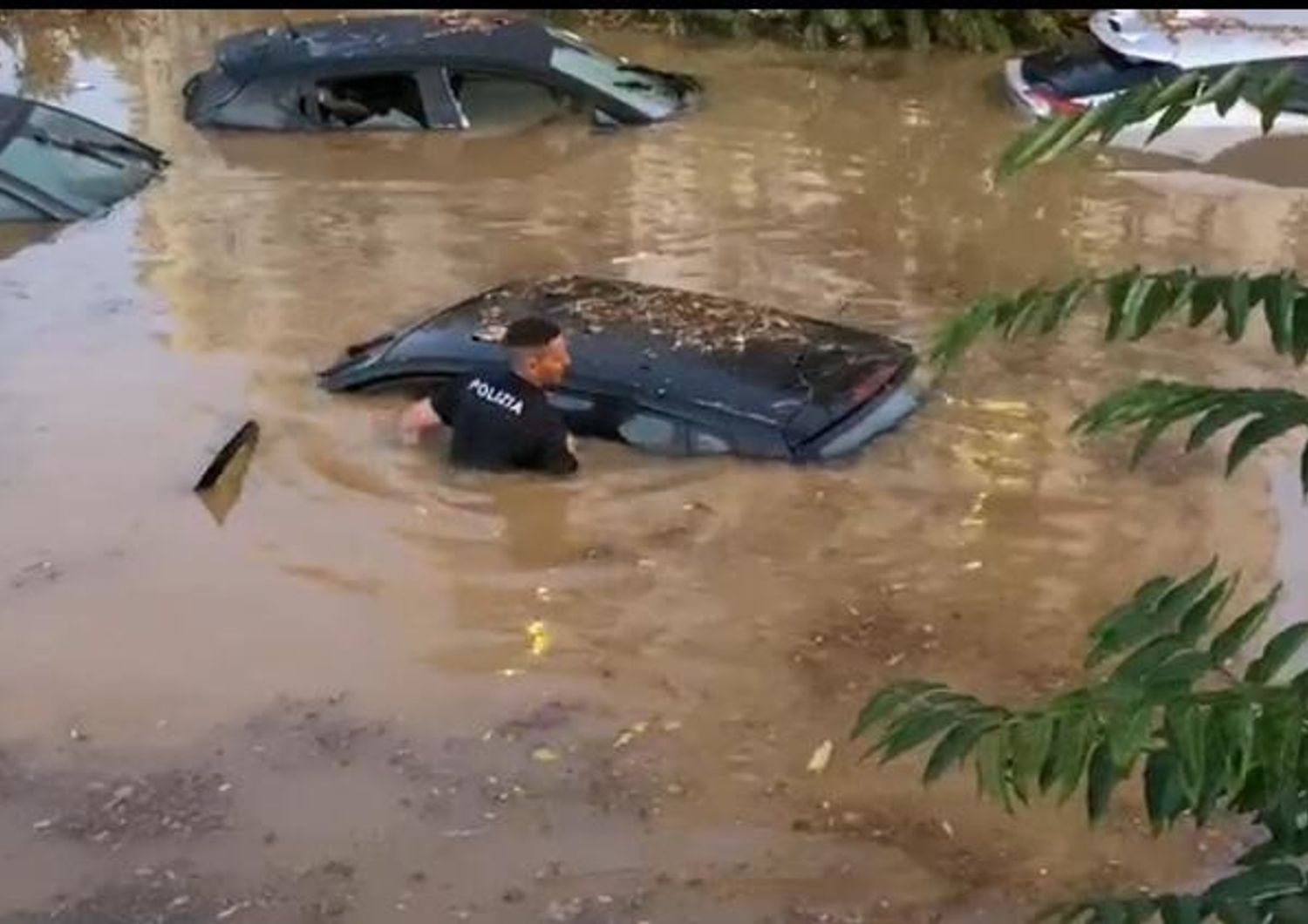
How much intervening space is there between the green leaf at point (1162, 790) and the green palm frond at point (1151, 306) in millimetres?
423

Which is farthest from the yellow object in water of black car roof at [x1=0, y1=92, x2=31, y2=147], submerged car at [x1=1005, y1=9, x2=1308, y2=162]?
submerged car at [x1=1005, y1=9, x2=1308, y2=162]

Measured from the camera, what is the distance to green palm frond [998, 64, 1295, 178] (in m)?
1.97

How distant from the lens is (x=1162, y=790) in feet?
6.41

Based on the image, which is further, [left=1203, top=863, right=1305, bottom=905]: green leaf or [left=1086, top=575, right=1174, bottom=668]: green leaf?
[left=1086, top=575, right=1174, bottom=668]: green leaf

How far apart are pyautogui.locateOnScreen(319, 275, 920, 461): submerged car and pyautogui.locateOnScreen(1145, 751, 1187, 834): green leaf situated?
229 inches

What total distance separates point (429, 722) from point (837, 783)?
134 centimetres

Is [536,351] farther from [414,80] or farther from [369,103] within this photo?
[369,103]

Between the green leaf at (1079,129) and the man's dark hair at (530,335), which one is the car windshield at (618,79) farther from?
the green leaf at (1079,129)

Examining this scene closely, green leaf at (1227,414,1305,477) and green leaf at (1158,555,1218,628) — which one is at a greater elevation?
green leaf at (1227,414,1305,477)

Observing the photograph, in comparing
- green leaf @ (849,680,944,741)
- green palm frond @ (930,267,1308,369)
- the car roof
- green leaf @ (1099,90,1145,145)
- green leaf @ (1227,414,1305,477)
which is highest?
green leaf @ (1099,90,1145,145)

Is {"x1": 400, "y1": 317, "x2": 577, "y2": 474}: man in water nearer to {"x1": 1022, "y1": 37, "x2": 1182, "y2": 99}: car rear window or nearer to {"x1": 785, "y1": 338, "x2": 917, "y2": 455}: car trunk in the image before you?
{"x1": 785, "y1": 338, "x2": 917, "y2": 455}: car trunk

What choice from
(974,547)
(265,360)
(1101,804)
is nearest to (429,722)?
(974,547)

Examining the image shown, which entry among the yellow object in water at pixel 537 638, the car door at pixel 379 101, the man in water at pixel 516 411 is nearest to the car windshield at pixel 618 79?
the car door at pixel 379 101

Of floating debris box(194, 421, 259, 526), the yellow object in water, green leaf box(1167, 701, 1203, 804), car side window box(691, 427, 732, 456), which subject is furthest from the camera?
floating debris box(194, 421, 259, 526)
